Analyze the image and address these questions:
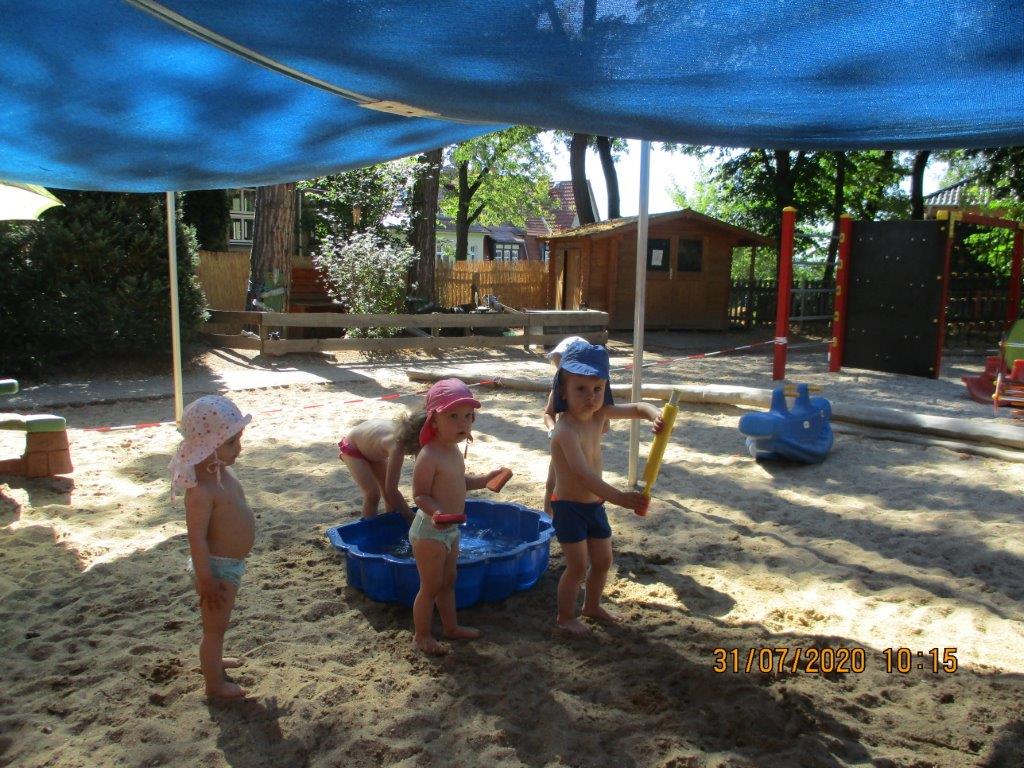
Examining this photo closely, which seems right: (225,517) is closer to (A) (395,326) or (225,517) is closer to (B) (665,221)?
(A) (395,326)

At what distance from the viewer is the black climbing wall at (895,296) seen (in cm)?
1104

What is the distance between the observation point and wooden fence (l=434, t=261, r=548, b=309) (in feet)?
63.2

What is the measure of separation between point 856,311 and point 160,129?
1037cm

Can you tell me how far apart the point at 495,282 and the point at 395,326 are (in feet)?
22.6

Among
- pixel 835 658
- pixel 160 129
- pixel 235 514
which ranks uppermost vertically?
pixel 160 129

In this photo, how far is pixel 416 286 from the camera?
680 inches

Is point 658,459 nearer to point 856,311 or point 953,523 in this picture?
point 953,523

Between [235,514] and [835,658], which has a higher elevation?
[235,514]

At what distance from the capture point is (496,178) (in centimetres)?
3438

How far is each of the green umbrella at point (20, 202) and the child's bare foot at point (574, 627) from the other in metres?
5.22

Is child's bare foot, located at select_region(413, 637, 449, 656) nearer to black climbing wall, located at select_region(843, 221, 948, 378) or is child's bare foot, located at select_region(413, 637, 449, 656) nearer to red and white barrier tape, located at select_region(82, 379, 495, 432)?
red and white barrier tape, located at select_region(82, 379, 495, 432)

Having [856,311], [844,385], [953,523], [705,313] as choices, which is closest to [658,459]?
[953,523]

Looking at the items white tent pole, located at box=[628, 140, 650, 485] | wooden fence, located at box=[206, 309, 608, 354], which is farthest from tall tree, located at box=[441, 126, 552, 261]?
white tent pole, located at box=[628, 140, 650, 485]

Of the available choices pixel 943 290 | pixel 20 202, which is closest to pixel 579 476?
pixel 20 202
